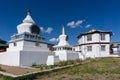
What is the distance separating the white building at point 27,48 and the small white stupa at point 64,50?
492 centimetres

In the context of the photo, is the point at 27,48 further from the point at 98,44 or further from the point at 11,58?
the point at 98,44

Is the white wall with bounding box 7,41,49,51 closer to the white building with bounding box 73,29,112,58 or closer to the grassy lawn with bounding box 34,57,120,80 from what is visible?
the grassy lawn with bounding box 34,57,120,80

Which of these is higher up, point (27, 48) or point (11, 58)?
point (27, 48)

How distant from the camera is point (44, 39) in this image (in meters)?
22.1

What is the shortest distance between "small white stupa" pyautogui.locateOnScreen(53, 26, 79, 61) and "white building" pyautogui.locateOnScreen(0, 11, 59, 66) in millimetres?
4916

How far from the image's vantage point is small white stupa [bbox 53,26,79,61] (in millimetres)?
24844

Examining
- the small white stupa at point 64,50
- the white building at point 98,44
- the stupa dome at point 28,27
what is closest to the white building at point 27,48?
the stupa dome at point 28,27

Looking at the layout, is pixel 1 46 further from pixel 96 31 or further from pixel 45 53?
pixel 96 31

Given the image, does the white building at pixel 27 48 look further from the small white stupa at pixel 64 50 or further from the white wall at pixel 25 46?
the small white stupa at pixel 64 50

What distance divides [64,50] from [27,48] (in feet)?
32.4

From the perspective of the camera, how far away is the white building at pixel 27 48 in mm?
16744

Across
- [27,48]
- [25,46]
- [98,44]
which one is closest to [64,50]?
[27,48]

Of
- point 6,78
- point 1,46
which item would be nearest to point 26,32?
point 6,78

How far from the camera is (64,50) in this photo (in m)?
26.1
